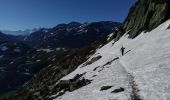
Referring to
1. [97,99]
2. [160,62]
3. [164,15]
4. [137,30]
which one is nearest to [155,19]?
[164,15]

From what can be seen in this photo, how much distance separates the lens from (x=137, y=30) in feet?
229

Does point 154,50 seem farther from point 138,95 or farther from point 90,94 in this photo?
point 138,95

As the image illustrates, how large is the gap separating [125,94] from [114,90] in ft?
8.69

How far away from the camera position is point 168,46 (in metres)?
41.1

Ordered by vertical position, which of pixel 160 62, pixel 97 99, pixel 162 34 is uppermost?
pixel 162 34

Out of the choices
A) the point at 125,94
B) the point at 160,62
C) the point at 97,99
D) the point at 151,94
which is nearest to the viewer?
the point at 151,94

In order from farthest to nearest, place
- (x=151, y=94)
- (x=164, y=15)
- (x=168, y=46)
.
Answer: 1. (x=164, y=15)
2. (x=168, y=46)
3. (x=151, y=94)

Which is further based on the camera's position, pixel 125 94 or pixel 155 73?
pixel 155 73

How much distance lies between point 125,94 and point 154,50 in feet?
64.5

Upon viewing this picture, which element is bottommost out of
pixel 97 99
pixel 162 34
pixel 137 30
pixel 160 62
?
pixel 97 99

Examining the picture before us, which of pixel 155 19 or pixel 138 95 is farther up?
pixel 155 19

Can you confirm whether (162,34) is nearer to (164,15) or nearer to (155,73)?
(164,15)

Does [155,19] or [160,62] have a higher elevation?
[155,19]

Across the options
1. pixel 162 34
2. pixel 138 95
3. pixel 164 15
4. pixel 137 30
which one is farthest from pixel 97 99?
pixel 137 30
